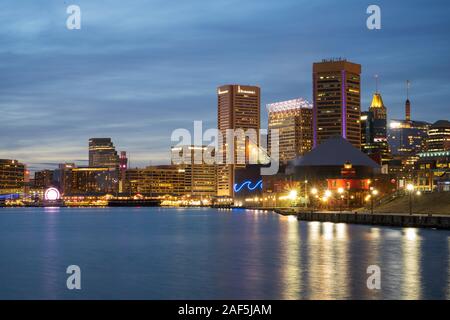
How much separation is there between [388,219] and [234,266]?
176 feet

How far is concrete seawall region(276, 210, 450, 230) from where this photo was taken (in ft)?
309

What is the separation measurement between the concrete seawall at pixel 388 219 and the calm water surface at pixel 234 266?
4766 mm

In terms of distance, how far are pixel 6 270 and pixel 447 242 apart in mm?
42228

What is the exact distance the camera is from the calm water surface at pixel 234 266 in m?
43.4

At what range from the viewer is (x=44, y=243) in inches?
3349

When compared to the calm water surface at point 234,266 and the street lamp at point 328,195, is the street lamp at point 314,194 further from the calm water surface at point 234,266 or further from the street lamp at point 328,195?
the calm water surface at point 234,266

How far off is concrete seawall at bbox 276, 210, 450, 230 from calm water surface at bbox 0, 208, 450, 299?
4.77 m

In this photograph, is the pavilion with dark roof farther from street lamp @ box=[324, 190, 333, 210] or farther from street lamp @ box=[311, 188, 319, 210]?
street lamp @ box=[324, 190, 333, 210]

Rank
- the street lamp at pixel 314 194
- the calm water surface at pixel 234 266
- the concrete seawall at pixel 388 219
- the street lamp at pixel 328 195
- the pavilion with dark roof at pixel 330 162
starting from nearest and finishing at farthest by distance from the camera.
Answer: the calm water surface at pixel 234 266, the concrete seawall at pixel 388 219, the street lamp at pixel 328 195, the street lamp at pixel 314 194, the pavilion with dark roof at pixel 330 162

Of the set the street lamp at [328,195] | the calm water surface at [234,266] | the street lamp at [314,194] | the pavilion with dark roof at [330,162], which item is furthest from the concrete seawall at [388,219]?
the pavilion with dark roof at [330,162]

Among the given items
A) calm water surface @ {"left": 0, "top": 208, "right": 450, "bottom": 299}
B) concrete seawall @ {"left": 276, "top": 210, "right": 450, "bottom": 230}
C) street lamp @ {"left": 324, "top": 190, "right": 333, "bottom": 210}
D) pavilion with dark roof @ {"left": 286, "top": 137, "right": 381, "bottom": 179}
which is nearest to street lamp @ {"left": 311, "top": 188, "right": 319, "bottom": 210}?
street lamp @ {"left": 324, "top": 190, "right": 333, "bottom": 210}

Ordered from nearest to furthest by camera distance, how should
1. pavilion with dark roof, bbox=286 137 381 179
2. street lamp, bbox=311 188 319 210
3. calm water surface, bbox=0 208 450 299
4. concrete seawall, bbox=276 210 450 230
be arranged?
calm water surface, bbox=0 208 450 299, concrete seawall, bbox=276 210 450 230, street lamp, bbox=311 188 319 210, pavilion with dark roof, bbox=286 137 381 179
